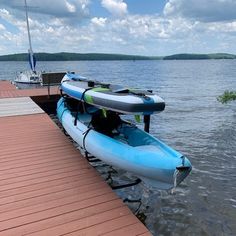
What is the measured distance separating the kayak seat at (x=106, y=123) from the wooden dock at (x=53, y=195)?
31.4 inches

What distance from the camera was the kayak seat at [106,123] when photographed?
269 inches

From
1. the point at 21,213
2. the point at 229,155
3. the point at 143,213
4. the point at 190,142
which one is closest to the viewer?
the point at 21,213

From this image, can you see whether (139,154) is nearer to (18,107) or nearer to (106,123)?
→ (106,123)

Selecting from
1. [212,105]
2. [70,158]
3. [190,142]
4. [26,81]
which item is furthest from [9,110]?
[212,105]

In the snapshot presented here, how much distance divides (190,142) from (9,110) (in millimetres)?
7043

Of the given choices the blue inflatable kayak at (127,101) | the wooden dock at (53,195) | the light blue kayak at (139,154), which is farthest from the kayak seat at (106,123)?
the wooden dock at (53,195)

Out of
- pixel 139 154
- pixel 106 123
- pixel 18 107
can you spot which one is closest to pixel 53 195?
pixel 139 154

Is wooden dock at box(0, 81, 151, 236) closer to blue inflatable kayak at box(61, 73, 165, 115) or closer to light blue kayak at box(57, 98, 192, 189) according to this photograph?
light blue kayak at box(57, 98, 192, 189)

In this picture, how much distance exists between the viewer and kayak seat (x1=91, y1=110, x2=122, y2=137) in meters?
6.82

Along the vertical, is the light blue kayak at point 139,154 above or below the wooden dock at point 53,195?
above

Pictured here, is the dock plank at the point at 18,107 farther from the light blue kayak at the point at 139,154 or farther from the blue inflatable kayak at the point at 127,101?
the blue inflatable kayak at the point at 127,101

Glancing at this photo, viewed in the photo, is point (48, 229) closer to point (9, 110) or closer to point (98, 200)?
point (98, 200)

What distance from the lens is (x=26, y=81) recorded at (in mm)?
20109

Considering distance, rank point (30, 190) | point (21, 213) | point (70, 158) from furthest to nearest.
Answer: point (70, 158) < point (30, 190) < point (21, 213)
